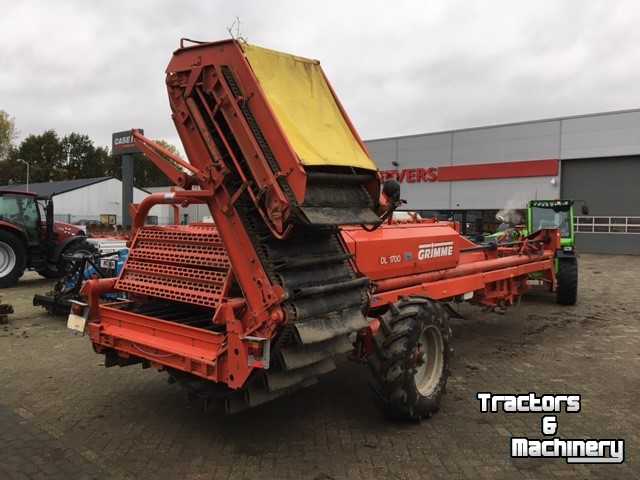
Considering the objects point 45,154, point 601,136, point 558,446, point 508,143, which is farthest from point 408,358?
point 45,154

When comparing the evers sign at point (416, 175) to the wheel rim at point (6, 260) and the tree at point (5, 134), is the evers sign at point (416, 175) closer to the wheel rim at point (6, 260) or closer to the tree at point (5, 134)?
the wheel rim at point (6, 260)

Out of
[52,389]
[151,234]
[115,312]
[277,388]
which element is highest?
[151,234]

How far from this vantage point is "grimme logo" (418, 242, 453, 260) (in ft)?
17.6

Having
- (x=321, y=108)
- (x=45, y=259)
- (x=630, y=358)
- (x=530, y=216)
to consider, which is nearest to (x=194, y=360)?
(x=321, y=108)

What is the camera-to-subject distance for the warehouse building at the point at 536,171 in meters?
24.3

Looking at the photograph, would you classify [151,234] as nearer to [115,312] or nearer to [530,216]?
[115,312]

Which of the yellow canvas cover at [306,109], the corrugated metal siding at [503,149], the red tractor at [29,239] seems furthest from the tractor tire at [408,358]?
the corrugated metal siding at [503,149]

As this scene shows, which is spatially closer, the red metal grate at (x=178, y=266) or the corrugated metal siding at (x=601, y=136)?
the red metal grate at (x=178, y=266)

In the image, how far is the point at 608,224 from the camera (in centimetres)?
2469

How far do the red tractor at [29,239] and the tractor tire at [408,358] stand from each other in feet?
30.3

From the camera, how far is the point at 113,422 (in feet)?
14.4

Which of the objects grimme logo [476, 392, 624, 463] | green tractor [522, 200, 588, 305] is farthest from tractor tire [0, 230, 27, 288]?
green tractor [522, 200, 588, 305]

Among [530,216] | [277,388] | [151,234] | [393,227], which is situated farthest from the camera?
[530,216]

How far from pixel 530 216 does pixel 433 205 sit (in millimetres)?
19279
